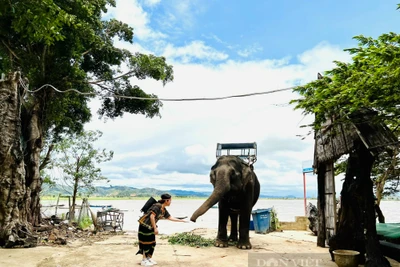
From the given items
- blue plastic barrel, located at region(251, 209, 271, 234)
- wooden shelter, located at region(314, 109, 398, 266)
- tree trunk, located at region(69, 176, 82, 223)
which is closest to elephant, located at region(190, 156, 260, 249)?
wooden shelter, located at region(314, 109, 398, 266)

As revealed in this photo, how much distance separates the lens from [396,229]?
7688mm

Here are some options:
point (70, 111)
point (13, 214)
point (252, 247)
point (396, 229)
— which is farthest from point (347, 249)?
point (70, 111)

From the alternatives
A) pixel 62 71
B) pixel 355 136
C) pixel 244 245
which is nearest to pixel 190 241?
pixel 244 245

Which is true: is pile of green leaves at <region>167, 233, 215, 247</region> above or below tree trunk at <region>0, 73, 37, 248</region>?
below

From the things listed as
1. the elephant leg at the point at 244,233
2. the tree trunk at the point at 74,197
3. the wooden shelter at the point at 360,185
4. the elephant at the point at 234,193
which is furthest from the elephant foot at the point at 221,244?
the tree trunk at the point at 74,197

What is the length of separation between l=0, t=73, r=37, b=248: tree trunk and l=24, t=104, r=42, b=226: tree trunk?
1901 millimetres

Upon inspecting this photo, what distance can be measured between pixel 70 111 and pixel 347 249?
14375 mm

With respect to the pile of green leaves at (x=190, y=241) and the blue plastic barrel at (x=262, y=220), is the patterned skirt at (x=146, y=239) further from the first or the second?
the blue plastic barrel at (x=262, y=220)

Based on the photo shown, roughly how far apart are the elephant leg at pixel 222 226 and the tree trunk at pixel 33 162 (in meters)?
6.84

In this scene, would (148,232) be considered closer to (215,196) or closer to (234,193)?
(215,196)

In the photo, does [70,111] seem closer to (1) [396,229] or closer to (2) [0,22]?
(2) [0,22]

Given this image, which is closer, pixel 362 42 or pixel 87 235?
pixel 362 42

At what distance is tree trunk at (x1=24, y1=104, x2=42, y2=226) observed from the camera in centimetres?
1145

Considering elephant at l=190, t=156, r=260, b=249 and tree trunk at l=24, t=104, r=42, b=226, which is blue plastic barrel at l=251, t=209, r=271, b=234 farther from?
tree trunk at l=24, t=104, r=42, b=226
